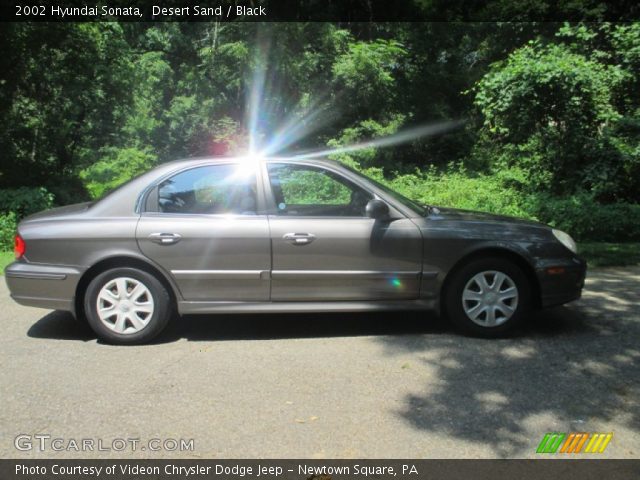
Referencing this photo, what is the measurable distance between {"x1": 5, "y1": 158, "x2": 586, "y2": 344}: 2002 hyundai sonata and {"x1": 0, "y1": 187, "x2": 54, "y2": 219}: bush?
6477 millimetres

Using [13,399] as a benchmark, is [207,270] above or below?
above

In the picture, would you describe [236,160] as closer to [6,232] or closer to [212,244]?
[212,244]

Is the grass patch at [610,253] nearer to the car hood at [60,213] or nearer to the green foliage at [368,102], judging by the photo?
the green foliage at [368,102]

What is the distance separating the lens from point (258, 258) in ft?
15.8

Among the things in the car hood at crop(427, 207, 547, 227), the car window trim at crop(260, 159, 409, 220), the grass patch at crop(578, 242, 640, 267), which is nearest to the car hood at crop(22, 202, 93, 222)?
the car window trim at crop(260, 159, 409, 220)

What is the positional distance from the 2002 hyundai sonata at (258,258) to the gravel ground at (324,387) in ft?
1.06

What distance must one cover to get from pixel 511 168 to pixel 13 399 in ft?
43.1

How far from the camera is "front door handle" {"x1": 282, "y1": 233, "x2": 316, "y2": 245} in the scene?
4824 millimetres

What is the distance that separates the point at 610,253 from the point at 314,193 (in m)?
5.42
